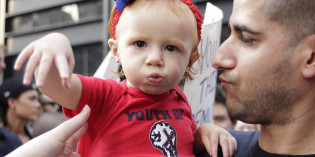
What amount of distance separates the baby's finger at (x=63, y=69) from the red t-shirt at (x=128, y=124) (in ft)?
1.14

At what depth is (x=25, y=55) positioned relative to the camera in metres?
1.18

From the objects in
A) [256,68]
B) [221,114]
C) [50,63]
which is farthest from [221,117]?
[50,63]

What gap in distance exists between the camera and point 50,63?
1.19 meters

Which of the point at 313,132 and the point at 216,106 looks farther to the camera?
the point at 216,106

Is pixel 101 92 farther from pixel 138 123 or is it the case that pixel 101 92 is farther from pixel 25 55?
pixel 25 55

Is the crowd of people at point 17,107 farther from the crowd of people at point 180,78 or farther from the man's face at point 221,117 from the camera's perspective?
the crowd of people at point 180,78

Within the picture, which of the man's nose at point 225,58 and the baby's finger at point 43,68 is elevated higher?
the baby's finger at point 43,68

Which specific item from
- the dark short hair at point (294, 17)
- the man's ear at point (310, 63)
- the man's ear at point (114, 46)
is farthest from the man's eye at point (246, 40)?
the man's ear at point (114, 46)

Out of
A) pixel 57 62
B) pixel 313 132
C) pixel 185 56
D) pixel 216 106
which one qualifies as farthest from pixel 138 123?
pixel 216 106

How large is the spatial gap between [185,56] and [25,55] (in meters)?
0.77

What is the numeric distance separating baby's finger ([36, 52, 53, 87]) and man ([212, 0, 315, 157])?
2.95 feet

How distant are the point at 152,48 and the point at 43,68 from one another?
572 mm

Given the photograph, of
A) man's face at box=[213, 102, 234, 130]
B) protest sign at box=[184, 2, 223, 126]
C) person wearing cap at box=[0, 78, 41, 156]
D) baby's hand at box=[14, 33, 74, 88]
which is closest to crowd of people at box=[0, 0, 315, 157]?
baby's hand at box=[14, 33, 74, 88]

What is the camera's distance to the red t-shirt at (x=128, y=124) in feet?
5.35
